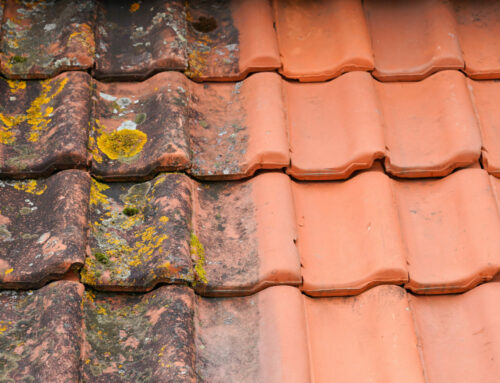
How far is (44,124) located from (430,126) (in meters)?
1.01

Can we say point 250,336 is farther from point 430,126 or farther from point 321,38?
point 321,38

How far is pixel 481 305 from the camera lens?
1.67 meters

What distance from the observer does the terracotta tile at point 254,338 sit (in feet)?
5.02

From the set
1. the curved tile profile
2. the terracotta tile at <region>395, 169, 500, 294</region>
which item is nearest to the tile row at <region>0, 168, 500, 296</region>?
the terracotta tile at <region>395, 169, 500, 294</region>

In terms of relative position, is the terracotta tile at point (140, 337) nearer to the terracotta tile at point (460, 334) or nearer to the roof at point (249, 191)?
the roof at point (249, 191)

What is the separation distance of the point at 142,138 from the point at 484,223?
2.85ft

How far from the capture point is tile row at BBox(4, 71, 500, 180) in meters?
1.86

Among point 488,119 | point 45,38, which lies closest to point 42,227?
point 45,38

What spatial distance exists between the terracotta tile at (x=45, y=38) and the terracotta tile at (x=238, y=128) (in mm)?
338

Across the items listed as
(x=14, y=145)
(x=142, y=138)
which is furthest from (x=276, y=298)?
(x=14, y=145)

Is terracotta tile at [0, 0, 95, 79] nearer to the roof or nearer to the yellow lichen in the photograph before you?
the roof

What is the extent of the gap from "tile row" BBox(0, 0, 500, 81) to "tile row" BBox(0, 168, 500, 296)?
1.33ft

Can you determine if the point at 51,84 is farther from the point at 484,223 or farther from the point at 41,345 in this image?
the point at 484,223

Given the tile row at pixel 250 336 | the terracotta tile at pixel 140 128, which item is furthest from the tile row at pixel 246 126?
the tile row at pixel 250 336
